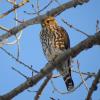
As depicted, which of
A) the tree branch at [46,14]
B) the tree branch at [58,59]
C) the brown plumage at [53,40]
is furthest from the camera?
the brown plumage at [53,40]

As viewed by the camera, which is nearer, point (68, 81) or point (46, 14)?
point (46, 14)

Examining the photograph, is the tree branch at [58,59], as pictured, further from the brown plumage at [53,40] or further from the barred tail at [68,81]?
the brown plumage at [53,40]

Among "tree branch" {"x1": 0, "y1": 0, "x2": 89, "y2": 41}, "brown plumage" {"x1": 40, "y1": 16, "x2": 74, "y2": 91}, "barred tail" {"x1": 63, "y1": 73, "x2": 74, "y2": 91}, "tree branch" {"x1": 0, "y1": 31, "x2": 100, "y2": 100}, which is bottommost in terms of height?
"tree branch" {"x1": 0, "y1": 31, "x2": 100, "y2": 100}

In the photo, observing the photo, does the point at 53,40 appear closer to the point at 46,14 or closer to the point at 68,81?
the point at 68,81

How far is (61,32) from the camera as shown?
646cm

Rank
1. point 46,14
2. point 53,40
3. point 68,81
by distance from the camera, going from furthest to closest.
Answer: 1. point 53,40
2. point 68,81
3. point 46,14

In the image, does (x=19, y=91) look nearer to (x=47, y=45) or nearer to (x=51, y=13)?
(x=51, y=13)

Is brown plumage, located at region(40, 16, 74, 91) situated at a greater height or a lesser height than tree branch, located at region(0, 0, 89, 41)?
greater

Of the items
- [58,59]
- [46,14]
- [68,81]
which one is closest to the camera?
[58,59]

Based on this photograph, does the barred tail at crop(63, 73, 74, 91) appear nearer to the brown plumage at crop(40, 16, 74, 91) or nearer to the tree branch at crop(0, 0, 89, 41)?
the brown plumage at crop(40, 16, 74, 91)

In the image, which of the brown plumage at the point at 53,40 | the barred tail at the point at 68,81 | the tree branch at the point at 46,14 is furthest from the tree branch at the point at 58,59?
the brown plumage at the point at 53,40

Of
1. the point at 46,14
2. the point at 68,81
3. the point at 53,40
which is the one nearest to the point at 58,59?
the point at 46,14

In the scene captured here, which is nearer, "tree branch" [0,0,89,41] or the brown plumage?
"tree branch" [0,0,89,41]

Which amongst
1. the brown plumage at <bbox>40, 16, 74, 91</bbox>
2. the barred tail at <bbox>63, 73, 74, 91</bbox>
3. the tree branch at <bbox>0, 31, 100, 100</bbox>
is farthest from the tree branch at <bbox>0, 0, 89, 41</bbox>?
the brown plumage at <bbox>40, 16, 74, 91</bbox>
